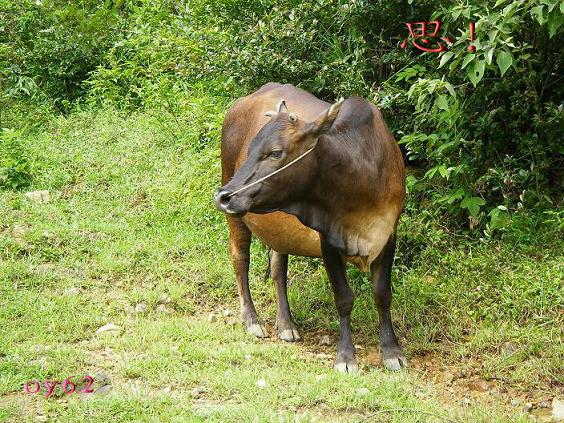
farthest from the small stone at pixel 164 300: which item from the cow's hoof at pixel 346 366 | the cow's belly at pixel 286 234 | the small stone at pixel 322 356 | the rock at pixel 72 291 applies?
the cow's hoof at pixel 346 366

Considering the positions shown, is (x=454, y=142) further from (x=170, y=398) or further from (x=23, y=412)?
(x=23, y=412)

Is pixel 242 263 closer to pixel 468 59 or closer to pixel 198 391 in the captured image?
pixel 198 391

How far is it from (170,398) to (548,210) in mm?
3228

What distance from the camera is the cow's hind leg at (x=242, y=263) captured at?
20.3 ft

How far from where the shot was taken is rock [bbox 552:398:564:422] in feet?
14.3

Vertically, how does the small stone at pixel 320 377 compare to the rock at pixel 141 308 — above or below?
above

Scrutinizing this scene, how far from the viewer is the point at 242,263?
6.38 m

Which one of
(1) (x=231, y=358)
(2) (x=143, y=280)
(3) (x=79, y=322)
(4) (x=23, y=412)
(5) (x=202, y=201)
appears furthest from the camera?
(5) (x=202, y=201)

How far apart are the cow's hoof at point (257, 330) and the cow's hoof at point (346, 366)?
92 cm

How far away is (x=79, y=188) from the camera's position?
8.68 meters

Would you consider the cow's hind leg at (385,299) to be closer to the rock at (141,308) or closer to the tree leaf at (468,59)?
the tree leaf at (468,59)

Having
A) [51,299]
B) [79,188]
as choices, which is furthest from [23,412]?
[79,188]

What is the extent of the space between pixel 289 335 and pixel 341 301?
722mm

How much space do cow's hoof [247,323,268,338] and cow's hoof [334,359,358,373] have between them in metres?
0.92
